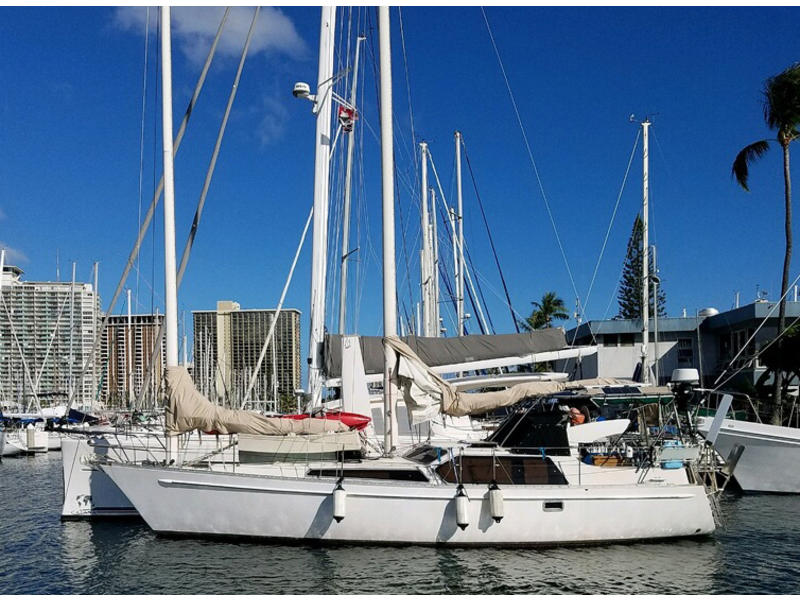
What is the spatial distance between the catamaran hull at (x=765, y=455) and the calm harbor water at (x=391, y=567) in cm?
637

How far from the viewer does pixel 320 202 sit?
2078 centimetres

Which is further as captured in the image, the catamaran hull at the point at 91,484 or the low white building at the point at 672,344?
the low white building at the point at 672,344

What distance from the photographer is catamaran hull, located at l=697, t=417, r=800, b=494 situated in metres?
22.1

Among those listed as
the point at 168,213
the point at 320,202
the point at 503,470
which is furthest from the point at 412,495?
the point at 320,202

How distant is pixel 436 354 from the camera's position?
63.8ft

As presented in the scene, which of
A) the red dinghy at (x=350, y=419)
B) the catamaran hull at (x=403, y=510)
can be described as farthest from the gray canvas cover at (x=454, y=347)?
the catamaran hull at (x=403, y=510)

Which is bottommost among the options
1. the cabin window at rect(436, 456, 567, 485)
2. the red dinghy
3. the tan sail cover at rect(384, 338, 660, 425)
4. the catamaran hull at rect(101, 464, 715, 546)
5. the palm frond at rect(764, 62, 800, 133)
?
the catamaran hull at rect(101, 464, 715, 546)

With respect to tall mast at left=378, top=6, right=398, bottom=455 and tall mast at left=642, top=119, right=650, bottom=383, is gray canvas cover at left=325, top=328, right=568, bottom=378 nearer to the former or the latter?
tall mast at left=378, top=6, right=398, bottom=455

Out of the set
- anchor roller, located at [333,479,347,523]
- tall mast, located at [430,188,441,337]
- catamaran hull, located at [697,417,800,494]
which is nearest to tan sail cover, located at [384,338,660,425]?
anchor roller, located at [333,479,347,523]

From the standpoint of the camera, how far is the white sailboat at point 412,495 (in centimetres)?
1414

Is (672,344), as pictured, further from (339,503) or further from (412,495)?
(339,503)

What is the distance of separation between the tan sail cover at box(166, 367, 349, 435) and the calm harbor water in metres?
2.31

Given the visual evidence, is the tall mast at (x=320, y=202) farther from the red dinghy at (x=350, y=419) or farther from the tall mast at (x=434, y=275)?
the tall mast at (x=434, y=275)

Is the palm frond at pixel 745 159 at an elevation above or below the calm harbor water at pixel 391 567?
above
